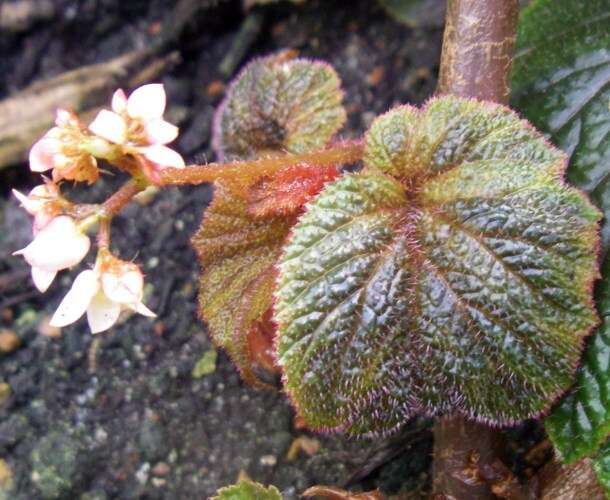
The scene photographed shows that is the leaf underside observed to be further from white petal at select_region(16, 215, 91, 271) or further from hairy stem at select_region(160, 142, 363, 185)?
white petal at select_region(16, 215, 91, 271)

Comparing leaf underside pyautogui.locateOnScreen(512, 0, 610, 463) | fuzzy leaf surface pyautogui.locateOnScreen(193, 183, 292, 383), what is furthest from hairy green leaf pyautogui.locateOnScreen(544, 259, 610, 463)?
fuzzy leaf surface pyautogui.locateOnScreen(193, 183, 292, 383)

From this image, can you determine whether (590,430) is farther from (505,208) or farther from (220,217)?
A: (220,217)

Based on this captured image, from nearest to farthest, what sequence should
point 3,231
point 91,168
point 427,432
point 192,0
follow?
point 91,168 → point 427,432 → point 3,231 → point 192,0

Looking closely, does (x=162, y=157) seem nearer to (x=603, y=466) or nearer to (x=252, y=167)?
(x=252, y=167)

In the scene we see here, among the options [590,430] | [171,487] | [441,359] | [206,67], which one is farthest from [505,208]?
[206,67]

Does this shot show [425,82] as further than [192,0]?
No

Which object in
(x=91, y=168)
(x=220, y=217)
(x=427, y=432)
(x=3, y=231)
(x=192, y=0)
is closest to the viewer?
(x=91, y=168)

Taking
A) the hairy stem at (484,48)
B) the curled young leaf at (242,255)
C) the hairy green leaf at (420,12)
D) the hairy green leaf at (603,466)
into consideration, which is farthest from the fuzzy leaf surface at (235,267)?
the hairy green leaf at (420,12)

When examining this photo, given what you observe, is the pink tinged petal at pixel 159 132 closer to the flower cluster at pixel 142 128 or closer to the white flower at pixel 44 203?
the flower cluster at pixel 142 128
